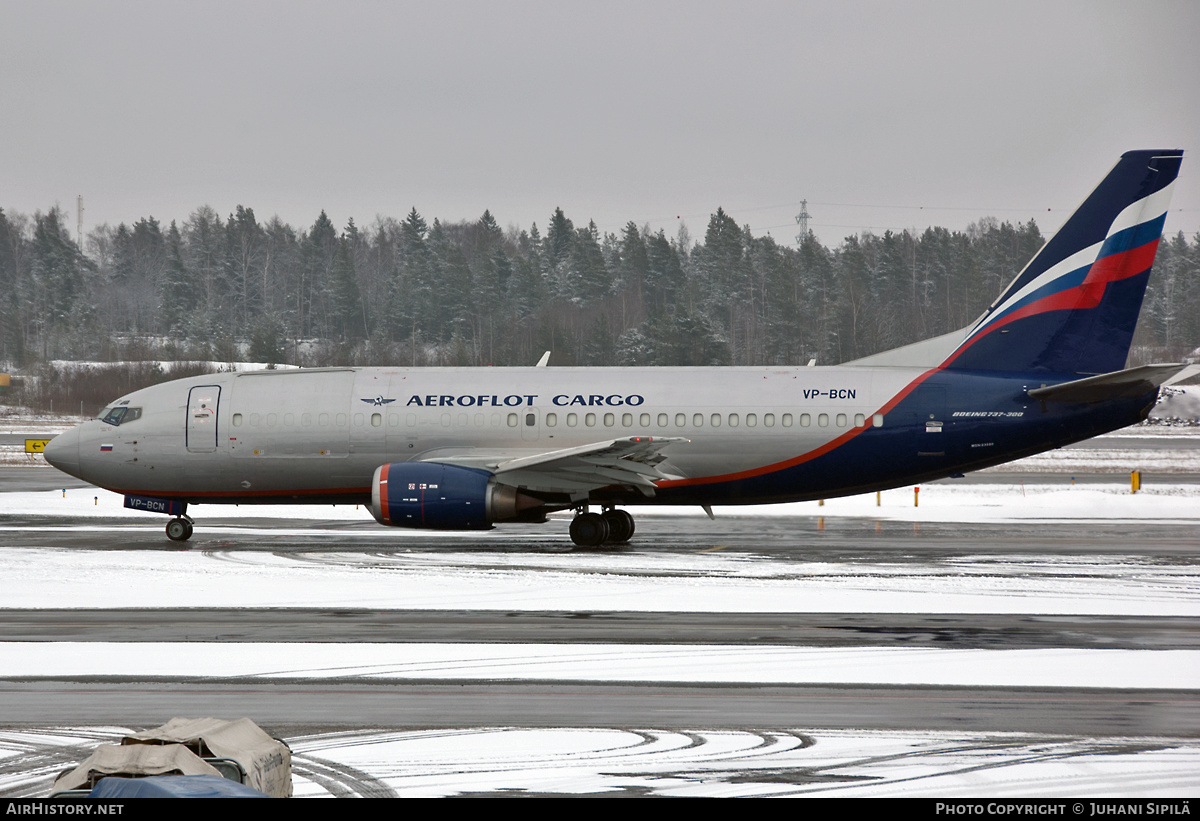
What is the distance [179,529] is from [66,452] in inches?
137

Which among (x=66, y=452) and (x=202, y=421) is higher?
(x=202, y=421)

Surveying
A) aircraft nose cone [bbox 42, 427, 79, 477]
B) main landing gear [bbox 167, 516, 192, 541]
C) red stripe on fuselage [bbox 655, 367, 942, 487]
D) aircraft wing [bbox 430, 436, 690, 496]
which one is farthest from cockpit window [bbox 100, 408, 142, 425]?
red stripe on fuselage [bbox 655, 367, 942, 487]

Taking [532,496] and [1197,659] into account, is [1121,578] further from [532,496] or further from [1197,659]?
[532,496]

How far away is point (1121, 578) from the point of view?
58.3 feet

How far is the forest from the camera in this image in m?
93.4

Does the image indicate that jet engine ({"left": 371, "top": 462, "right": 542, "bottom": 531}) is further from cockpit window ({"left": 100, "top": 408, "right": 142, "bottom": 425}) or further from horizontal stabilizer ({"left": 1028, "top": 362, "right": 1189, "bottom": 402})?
horizontal stabilizer ({"left": 1028, "top": 362, "right": 1189, "bottom": 402})

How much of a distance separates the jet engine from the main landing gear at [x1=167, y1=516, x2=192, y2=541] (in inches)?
199

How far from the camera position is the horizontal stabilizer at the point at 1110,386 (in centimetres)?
2122

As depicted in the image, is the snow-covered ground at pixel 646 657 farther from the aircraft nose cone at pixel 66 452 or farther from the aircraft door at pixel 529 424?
the aircraft door at pixel 529 424

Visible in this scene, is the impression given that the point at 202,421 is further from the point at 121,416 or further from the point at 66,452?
the point at 66,452

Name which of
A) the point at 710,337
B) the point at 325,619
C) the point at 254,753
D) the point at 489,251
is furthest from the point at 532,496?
the point at 489,251

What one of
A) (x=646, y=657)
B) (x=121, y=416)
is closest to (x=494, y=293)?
(x=121, y=416)

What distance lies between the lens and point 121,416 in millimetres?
24312
